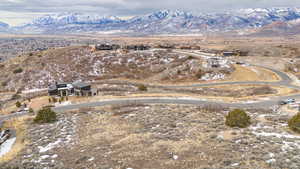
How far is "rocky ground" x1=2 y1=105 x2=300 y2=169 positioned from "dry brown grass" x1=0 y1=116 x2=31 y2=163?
0.78 m

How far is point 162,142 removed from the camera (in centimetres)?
1844

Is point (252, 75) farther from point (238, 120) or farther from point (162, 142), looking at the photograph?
point (162, 142)

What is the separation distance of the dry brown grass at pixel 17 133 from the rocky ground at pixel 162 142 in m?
0.78

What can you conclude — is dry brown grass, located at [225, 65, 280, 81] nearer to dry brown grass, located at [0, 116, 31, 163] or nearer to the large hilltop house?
the large hilltop house

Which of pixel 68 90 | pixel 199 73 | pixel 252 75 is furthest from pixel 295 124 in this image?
pixel 199 73

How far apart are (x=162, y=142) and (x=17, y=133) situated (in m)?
18.7

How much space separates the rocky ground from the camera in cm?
1504

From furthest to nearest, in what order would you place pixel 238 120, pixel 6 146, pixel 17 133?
pixel 17 133 → pixel 238 120 → pixel 6 146

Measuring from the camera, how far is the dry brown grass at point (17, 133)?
1837 centimetres

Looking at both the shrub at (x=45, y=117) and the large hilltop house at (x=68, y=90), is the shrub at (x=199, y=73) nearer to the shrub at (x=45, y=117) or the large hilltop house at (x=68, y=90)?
the large hilltop house at (x=68, y=90)

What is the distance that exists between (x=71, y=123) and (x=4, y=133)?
7977mm

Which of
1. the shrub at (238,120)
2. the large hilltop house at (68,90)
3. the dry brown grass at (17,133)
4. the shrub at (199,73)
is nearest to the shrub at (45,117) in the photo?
the dry brown grass at (17,133)

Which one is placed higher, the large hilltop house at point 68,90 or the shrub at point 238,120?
the shrub at point 238,120

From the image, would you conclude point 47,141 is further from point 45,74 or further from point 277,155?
point 45,74
